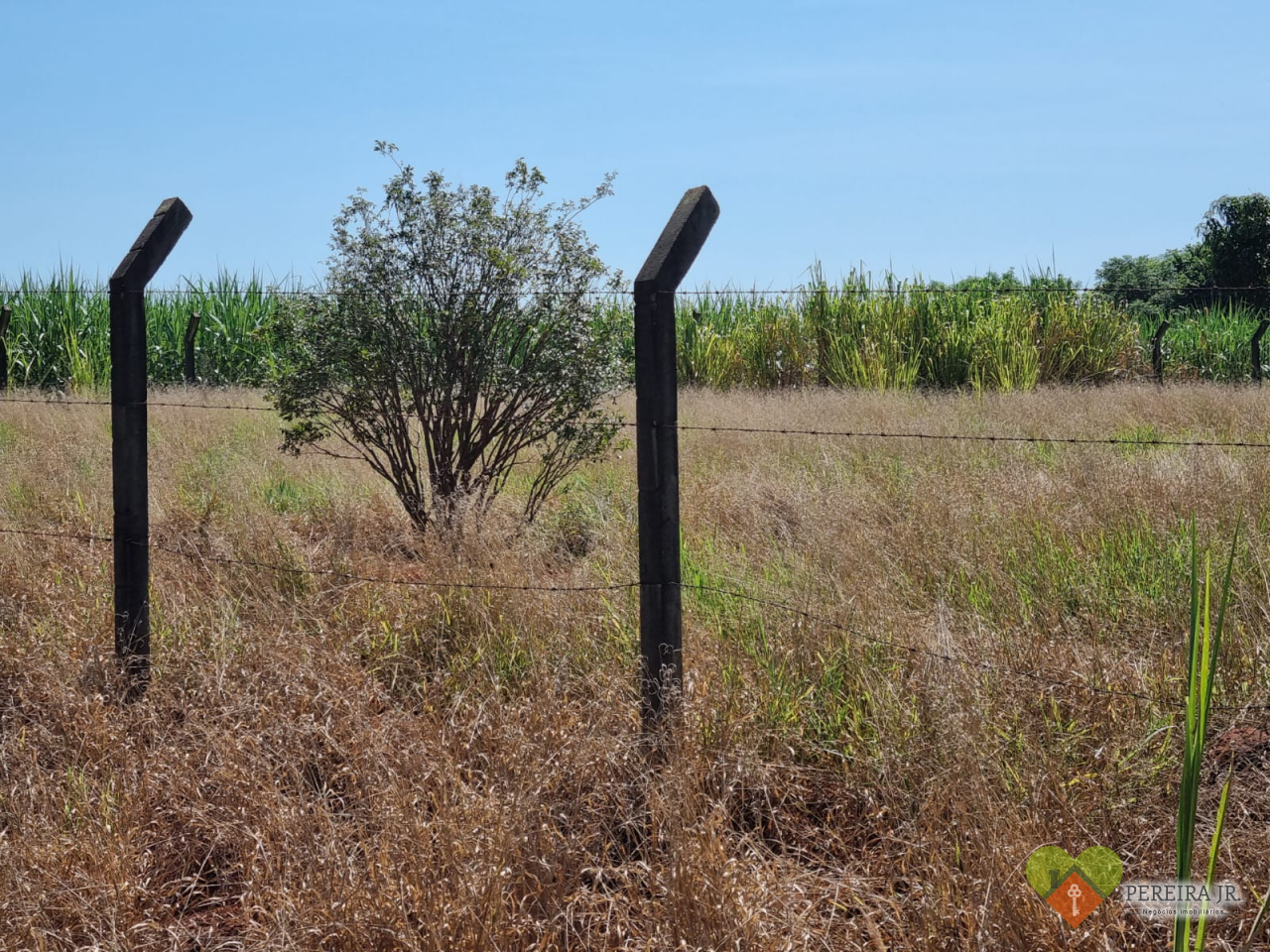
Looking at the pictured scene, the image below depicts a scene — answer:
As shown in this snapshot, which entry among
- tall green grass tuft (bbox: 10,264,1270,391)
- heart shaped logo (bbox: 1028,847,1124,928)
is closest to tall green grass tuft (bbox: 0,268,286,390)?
tall green grass tuft (bbox: 10,264,1270,391)

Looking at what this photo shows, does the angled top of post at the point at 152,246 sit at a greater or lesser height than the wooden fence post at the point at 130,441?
greater

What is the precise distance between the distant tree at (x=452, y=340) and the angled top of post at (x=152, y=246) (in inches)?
65.4

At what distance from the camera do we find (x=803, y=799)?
120 inches

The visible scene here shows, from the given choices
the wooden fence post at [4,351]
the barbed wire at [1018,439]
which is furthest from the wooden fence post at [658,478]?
the wooden fence post at [4,351]

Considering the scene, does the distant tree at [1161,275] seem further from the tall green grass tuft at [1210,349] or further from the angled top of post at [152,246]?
the angled top of post at [152,246]

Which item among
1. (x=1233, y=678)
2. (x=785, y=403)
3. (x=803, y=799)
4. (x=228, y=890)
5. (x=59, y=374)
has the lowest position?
(x=228, y=890)

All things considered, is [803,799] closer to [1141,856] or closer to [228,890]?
[1141,856]

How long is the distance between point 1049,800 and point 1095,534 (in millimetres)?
2273

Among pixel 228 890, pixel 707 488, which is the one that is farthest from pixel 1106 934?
pixel 707 488

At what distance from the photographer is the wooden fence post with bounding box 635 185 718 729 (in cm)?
318

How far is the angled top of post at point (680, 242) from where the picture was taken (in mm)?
3201

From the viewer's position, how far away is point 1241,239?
29969mm

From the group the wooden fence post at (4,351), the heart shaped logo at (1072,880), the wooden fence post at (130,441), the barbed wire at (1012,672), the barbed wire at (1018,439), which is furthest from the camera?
the wooden fence post at (4,351)

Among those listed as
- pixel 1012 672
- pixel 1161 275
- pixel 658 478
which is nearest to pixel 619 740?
pixel 658 478
